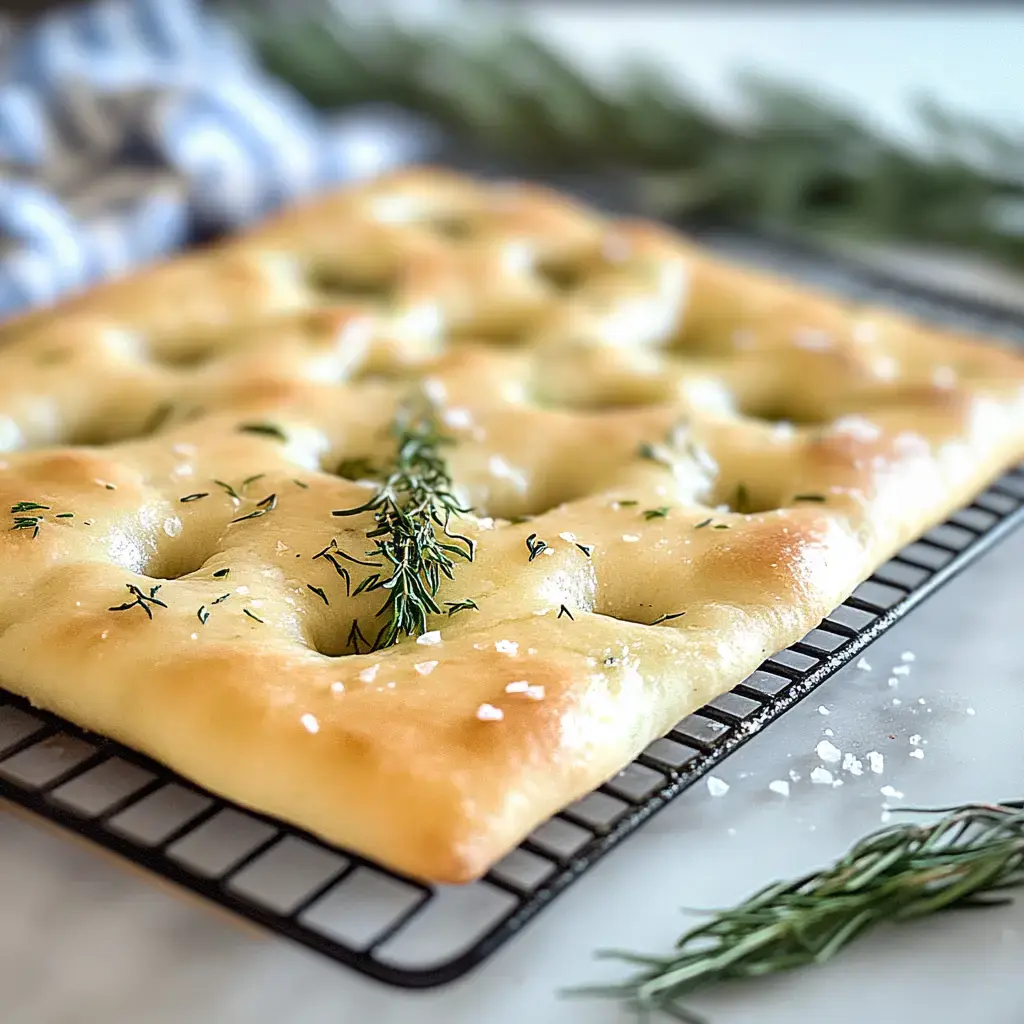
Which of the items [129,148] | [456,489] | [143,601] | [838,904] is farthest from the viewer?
[129,148]

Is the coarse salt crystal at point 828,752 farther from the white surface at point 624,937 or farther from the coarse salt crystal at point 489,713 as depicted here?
the coarse salt crystal at point 489,713

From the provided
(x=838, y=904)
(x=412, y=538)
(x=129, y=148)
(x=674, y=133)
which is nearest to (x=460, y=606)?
(x=412, y=538)

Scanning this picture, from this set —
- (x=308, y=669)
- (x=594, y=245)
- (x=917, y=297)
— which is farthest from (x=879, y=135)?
(x=308, y=669)

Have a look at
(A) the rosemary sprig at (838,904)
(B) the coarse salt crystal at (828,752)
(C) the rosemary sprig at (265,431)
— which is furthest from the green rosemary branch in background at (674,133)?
(A) the rosemary sprig at (838,904)

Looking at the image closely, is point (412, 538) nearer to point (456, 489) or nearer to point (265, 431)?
point (456, 489)

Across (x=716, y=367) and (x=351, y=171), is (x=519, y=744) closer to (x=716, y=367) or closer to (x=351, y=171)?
(x=716, y=367)

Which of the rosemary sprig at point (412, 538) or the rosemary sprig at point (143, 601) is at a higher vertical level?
the rosemary sprig at point (412, 538)
